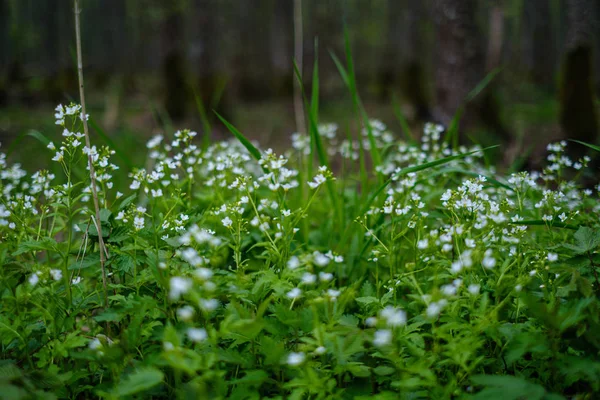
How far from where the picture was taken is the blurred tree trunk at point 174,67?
7.65 m

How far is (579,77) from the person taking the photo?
5055mm

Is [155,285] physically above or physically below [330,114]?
below

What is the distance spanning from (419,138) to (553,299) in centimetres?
484

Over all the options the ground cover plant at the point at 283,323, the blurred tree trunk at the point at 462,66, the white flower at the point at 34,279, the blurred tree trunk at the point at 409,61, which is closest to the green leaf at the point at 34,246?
the ground cover plant at the point at 283,323

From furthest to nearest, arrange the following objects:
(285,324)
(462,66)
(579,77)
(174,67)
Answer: (174,67), (462,66), (579,77), (285,324)

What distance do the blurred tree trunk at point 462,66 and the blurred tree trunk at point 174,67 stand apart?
4.21 m

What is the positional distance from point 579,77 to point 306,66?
43.8ft

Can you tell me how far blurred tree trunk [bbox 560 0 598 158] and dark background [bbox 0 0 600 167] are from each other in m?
0.01

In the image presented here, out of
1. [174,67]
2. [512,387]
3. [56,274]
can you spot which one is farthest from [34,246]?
[174,67]

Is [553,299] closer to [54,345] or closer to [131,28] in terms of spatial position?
[54,345]

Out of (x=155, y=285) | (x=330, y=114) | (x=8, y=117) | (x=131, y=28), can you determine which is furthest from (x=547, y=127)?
(x=131, y=28)

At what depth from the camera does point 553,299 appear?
5.16 ft

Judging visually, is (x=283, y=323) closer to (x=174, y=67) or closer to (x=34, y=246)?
(x=34, y=246)

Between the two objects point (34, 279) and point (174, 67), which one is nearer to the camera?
point (34, 279)
